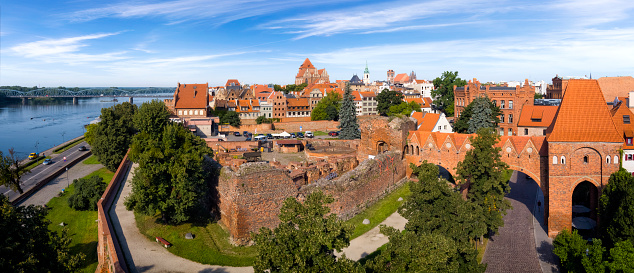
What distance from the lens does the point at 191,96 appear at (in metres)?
76.3

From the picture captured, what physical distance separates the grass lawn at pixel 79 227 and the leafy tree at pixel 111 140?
6.21 meters

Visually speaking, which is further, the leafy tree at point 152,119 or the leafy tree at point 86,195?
the leafy tree at point 86,195

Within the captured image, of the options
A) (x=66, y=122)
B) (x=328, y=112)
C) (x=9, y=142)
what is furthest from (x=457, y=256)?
(x=66, y=122)

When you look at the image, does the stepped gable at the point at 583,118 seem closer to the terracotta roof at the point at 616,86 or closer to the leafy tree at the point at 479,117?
the leafy tree at the point at 479,117

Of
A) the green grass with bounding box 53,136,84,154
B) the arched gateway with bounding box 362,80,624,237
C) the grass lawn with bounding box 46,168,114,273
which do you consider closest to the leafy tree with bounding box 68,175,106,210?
the grass lawn with bounding box 46,168,114,273

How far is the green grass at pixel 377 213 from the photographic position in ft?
81.5

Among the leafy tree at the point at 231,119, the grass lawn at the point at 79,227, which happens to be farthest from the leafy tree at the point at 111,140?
the leafy tree at the point at 231,119

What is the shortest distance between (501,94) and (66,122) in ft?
332

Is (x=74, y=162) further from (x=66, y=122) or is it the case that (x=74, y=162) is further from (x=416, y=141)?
(x=66, y=122)

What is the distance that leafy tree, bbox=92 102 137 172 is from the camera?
41.9 metres

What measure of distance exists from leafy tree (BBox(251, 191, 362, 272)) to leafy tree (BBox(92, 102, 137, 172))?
33.9 metres

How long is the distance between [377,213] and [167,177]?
12126 millimetres

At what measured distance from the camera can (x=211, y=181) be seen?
24.9 m

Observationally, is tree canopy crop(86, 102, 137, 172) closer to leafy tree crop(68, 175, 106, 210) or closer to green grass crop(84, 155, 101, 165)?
green grass crop(84, 155, 101, 165)
